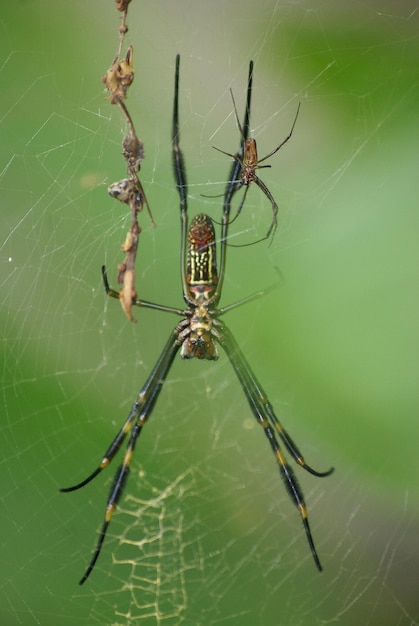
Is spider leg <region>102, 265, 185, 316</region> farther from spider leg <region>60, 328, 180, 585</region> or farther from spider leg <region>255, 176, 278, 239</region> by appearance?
spider leg <region>255, 176, 278, 239</region>

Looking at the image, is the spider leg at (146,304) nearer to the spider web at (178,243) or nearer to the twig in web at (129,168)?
the spider web at (178,243)

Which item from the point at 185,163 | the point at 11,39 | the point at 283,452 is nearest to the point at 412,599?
the point at 283,452

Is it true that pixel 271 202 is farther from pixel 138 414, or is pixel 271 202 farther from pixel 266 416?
pixel 138 414

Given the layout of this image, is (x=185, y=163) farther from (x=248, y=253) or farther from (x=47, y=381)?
(x=47, y=381)

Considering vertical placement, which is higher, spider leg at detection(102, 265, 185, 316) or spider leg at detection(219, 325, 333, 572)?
spider leg at detection(102, 265, 185, 316)

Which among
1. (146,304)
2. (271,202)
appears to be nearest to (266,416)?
(146,304)

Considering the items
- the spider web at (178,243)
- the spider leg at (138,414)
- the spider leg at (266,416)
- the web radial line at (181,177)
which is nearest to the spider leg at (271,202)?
the spider web at (178,243)

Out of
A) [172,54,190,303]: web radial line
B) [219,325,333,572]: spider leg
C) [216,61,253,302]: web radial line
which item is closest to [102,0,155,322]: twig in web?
[172,54,190,303]: web radial line
